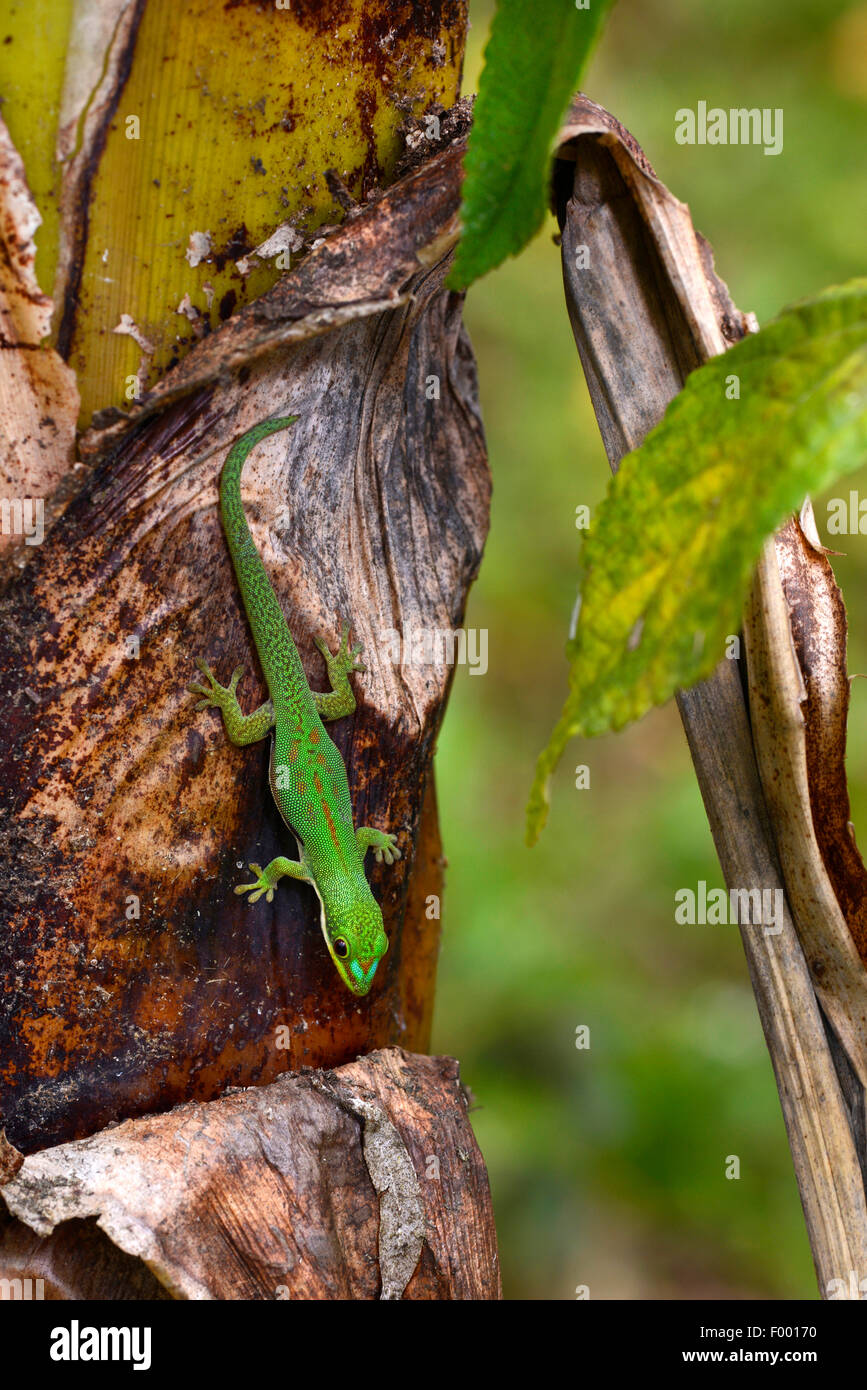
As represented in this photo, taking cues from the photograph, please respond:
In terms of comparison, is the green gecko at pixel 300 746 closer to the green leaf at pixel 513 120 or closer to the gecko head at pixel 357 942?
the gecko head at pixel 357 942

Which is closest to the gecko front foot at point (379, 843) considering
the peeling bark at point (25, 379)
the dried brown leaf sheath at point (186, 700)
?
the dried brown leaf sheath at point (186, 700)

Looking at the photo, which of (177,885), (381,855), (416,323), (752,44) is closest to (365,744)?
(381,855)

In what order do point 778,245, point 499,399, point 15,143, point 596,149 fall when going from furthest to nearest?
point 499,399
point 778,245
point 596,149
point 15,143

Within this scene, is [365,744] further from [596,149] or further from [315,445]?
[596,149]

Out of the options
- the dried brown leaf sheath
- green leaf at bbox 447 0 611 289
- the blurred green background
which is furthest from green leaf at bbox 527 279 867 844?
the blurred green background

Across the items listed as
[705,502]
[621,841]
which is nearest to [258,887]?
[705,502]

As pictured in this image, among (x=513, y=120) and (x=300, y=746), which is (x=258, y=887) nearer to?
(x=300, y=746)

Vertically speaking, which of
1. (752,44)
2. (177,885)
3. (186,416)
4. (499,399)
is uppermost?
(752,44)
